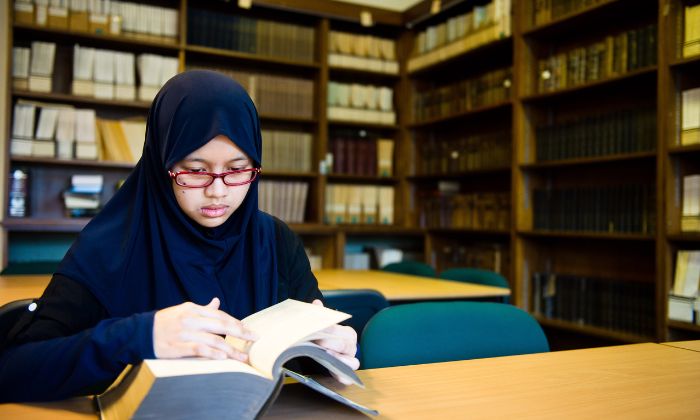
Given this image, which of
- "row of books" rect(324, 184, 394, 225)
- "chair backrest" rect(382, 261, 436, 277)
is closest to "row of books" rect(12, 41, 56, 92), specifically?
"row of books" rect(324, 184, 394, 225)

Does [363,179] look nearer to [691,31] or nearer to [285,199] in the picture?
[285,199]

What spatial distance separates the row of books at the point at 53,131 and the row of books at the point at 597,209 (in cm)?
292

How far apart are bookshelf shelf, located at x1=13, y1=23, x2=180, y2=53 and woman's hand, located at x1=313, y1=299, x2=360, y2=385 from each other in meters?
3.52

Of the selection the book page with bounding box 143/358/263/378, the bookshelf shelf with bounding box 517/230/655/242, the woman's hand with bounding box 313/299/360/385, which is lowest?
the woman's hand with bounding box 313/299/360/385

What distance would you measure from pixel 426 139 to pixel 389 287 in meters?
2.60

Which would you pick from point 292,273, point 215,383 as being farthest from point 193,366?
point 292,273

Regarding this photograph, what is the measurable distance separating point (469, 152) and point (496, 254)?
786 millimetres

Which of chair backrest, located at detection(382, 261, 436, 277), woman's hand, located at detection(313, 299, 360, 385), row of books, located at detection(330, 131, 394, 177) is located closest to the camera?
woman's hand, located at detection(313, 299, 360, 385)

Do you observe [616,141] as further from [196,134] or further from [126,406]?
[126,406]

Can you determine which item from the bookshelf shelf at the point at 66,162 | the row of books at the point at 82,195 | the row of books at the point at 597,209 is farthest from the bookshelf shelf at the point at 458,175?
the row of books at the point at 82,195

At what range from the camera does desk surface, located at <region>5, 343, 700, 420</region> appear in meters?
0.84

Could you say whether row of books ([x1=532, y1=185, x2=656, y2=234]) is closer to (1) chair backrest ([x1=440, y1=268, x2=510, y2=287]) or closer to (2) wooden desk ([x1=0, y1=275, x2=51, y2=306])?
(1) chair backrest ([x1=440, y1=268, x2=510, y2=287])

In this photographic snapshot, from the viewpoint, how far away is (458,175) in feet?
14.5

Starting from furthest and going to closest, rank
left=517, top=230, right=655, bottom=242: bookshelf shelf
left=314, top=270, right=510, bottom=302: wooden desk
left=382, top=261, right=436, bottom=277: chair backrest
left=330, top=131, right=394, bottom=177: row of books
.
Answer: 1. left=330, top=131, right=394, bottom=177: row of books
2. left=382, top=261, right=436, bottom=277: chair backrest
3. left=517, top=230, right=655, bottom=242: bookshelf shelf
4. left=314, top=270, right=510, bottom=302: wooden desk
